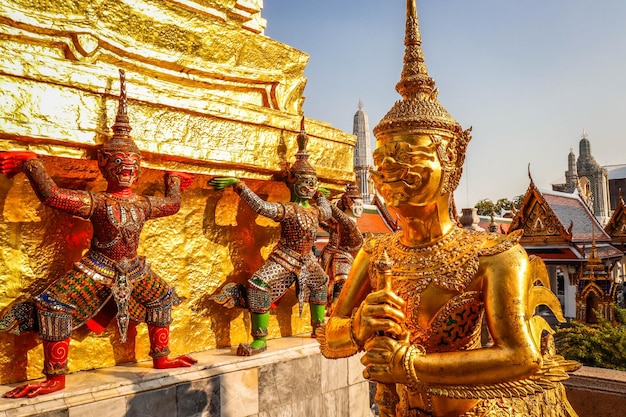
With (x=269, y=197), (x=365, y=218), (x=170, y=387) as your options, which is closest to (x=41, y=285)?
(x=170, y=387)

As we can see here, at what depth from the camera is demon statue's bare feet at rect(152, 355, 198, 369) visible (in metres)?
3.19

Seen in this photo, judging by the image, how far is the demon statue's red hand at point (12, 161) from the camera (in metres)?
2.73

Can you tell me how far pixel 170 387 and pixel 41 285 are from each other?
955 mm

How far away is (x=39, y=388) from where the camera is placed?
2627 millimetres

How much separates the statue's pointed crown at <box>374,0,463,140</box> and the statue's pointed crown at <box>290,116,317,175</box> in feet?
5.72

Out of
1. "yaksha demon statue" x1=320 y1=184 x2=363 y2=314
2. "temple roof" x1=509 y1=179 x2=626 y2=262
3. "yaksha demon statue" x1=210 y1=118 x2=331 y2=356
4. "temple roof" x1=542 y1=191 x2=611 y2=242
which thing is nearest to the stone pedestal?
"yaksha demon statue" x1=210 y1=118 x2=331 y2=356

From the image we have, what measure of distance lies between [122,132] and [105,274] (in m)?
0.81

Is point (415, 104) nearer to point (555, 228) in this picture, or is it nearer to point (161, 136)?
point (161, 136)

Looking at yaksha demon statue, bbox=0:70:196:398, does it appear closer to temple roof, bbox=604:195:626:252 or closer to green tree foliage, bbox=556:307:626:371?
green tree foliage, bbox=556:307:626:371

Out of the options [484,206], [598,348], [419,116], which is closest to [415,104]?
[419,116]

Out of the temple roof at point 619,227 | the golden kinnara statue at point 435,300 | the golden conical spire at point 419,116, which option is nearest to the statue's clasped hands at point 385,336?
the golden kinnara statue at point 435,300

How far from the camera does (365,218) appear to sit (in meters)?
15.1

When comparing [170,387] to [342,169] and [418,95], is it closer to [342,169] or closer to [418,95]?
[418,95]

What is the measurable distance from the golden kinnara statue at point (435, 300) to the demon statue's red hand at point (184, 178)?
1.59 metres
